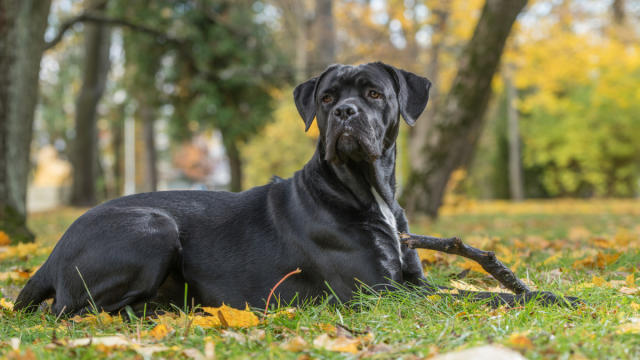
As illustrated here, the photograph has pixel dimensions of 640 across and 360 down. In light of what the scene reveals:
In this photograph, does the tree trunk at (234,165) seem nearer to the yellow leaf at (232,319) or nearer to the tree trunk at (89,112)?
the tree trunk at (89,112)

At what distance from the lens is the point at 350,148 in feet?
10.8

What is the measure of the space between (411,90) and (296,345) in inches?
80.6

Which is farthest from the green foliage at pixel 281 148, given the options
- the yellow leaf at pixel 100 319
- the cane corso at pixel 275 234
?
the yellow leaf at pixel 100 319

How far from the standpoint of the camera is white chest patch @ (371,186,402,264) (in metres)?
3.28

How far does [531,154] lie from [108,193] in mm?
25857

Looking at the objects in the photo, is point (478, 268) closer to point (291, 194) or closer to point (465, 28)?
point (291, 194)

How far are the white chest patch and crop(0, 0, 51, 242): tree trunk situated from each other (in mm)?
4655

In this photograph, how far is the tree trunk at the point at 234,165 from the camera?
56.3 feet

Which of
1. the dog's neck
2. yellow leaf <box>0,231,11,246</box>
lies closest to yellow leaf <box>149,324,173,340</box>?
the dog's neck

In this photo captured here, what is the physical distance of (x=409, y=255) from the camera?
3.40 metres

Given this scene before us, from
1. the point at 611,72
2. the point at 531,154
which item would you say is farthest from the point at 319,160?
the point at 531,154

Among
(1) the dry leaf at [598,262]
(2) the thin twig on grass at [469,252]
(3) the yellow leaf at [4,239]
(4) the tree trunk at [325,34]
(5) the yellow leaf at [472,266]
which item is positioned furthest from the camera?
(4) the tree trunk at [325,34]

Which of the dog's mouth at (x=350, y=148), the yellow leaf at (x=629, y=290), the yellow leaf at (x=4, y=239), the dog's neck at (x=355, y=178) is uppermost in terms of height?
the dog's mouth at (x=350, y=148)

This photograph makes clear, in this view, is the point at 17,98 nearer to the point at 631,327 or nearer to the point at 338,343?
the point at 338,343
